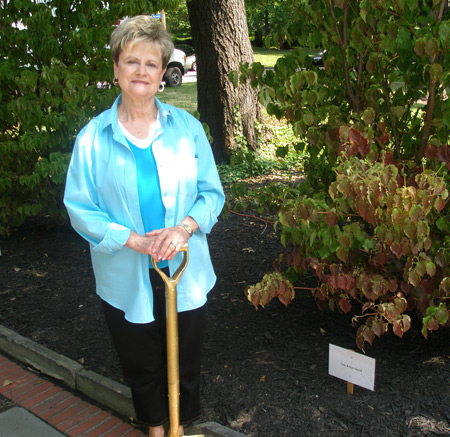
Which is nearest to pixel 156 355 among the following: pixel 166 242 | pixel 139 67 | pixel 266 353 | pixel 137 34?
pixel 166 242

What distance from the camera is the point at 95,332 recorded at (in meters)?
3.98

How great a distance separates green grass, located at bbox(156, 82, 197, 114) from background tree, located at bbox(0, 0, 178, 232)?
9.38 m

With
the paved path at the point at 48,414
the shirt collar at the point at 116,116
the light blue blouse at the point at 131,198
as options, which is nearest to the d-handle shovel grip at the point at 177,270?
the light blue blouse at the point at 131,198

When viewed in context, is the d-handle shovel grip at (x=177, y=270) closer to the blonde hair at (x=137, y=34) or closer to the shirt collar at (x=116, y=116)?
the shirt collar at (x=116, y=116)

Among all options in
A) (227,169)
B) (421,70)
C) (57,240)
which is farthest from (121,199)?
(227,169)

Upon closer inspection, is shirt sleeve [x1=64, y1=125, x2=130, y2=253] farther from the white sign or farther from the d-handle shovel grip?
the white sign

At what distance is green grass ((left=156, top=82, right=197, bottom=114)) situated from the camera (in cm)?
1563

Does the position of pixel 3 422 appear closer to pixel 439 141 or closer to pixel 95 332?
pixel 95 332

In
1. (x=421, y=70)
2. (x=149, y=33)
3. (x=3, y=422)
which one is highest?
(x=149, y=33)

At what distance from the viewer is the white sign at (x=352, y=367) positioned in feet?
9.18

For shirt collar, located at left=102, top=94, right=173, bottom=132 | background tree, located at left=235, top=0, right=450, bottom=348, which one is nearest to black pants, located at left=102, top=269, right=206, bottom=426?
background tree, located at left=235, top=0, right=450, bottom=348

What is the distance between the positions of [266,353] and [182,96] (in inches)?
603

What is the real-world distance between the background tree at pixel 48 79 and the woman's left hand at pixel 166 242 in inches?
114

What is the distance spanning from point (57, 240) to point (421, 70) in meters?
4.14
